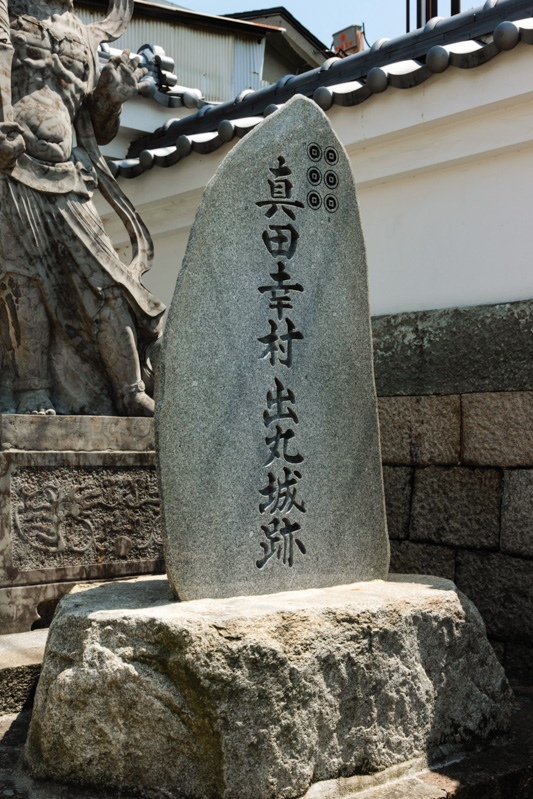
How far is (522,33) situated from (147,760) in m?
3.57

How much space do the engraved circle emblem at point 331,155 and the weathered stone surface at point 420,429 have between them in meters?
1.74

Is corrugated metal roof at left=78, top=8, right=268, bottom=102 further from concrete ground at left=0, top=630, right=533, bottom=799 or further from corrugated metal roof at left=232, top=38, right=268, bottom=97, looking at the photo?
concrete ground at left=0, top=630, right=533, bottom=799

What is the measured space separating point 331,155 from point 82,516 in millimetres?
1840

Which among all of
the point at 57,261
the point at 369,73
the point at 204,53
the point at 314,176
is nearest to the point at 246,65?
the point at 204,53

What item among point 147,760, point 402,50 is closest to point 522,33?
point 402,50

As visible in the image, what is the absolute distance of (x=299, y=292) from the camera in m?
2.96

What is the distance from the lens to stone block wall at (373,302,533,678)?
414 centimetres

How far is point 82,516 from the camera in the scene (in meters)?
3.69

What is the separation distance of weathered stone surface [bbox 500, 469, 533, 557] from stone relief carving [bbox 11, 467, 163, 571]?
1.71 metres

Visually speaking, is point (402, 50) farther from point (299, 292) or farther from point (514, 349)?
point (299, 292)

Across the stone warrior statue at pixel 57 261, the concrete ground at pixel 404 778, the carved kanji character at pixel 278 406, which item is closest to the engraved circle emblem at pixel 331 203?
the carved kanji character at pixel 278 406

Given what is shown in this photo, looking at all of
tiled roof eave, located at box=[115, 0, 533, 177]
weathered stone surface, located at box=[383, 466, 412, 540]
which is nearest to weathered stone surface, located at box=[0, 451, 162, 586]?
weathered stone surface, located at box=[383, 466, 412, 540]

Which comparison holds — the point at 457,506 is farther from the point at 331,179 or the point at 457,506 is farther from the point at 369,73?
the point at 369,73

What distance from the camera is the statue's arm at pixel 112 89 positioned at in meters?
4.25
